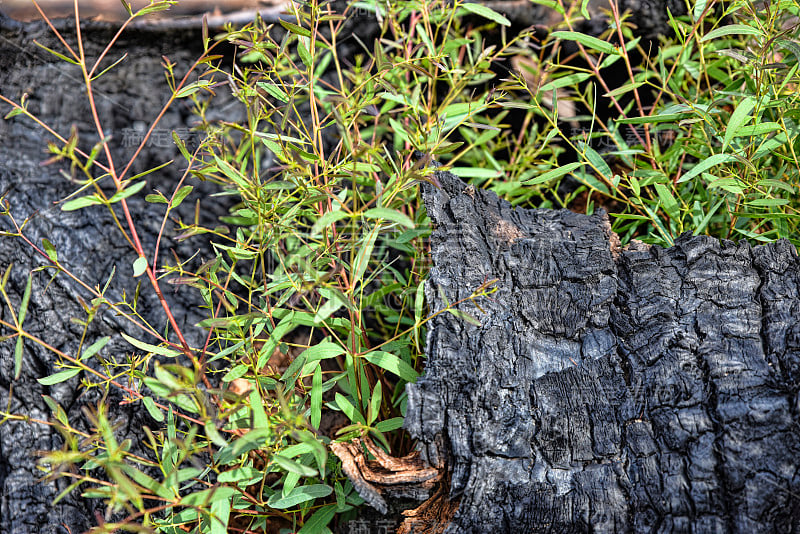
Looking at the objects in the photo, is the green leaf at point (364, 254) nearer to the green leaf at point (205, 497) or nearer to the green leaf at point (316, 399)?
the green leaf at point (316, 399)

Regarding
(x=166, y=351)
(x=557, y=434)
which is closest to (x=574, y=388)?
(x=557, y=434)

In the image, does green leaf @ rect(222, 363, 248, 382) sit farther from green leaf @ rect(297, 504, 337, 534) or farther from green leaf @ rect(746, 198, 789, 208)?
green leaf @ rect(746, 198, 789, 208)

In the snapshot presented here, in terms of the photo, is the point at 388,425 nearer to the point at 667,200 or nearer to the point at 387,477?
the point at 387,477

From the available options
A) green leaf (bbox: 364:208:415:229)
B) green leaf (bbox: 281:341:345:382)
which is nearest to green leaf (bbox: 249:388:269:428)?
green leaf (bbox: 281:341:345:382)

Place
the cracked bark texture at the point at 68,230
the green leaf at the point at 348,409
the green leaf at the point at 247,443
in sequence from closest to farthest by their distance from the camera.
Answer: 1. the green leaf at the point at 247,443
2. the green leaf at the point at 348,409
3. the cracked bark texture at the point at 68,230

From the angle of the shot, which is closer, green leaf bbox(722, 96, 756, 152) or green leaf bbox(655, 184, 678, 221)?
green leaf bbox(722, 96, 756, 152)

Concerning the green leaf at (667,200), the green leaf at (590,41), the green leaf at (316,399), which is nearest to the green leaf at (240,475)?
the green leaf at (316,399)

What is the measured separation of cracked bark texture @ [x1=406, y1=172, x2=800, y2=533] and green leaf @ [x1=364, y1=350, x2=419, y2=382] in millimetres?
124

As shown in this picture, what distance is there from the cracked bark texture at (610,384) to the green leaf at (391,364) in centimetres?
12

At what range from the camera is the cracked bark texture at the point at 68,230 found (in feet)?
4.50

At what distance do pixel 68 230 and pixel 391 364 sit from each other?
108 cm

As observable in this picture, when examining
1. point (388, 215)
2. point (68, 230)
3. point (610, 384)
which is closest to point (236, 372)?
point (388, 215)

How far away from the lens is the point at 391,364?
Result: 120 cm

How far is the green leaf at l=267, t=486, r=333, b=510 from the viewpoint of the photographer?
1.11m
